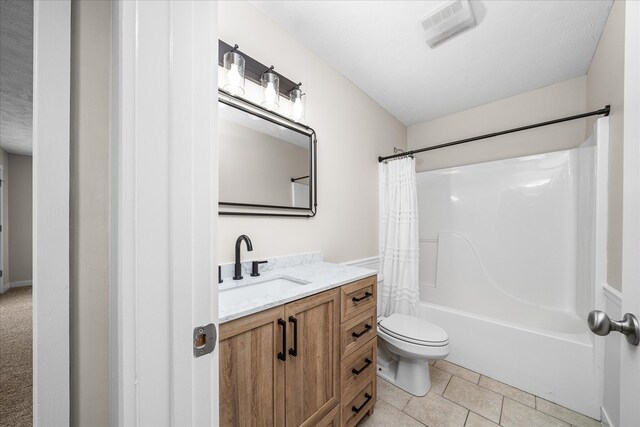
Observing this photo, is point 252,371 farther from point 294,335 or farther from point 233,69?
point 233,69

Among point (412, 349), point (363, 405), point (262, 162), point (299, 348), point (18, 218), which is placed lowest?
point (363, 405)

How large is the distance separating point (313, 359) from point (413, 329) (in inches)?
38.8

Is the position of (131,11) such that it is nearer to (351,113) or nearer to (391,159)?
(351,113)

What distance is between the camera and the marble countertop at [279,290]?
872mm

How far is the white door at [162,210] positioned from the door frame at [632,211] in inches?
37.1

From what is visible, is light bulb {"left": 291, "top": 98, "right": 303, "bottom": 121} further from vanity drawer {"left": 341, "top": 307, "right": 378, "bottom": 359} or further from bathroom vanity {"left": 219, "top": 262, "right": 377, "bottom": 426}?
vanity drawer {"left": 341, "top": 307, "right": 378, "bottom": 359}

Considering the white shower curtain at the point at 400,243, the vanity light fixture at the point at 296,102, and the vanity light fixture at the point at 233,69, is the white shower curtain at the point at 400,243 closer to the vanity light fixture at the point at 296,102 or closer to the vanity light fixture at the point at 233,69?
the vanity light fixture at the point at 296,102

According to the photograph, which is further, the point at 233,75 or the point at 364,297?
the point at 364,297

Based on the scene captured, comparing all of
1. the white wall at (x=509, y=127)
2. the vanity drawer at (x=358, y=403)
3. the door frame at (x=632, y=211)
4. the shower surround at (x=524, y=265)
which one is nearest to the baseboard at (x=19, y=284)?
the vanity drawer at (x=358, y=403)

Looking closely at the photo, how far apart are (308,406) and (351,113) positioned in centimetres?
206

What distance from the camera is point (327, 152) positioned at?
1905 mm

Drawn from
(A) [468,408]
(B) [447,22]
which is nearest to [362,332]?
(A) [468,408]

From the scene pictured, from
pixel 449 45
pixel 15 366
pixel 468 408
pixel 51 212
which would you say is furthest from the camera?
pixel 15 366

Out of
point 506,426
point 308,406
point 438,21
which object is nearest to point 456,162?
point 438,21
